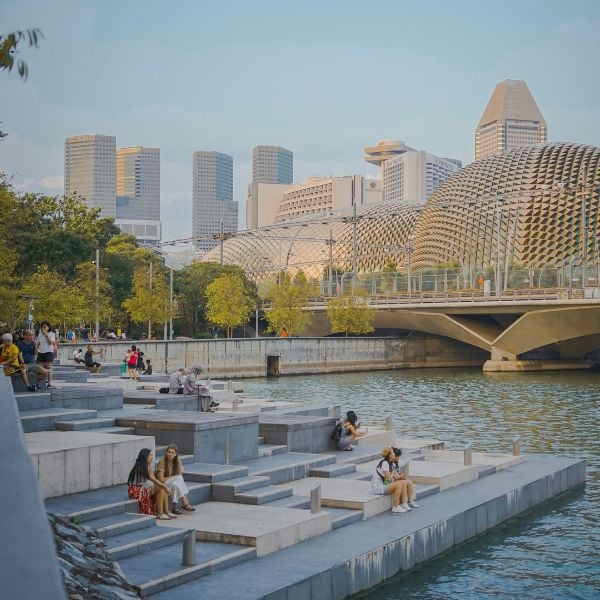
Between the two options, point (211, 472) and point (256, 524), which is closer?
point (256, 524)

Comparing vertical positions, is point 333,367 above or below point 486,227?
below

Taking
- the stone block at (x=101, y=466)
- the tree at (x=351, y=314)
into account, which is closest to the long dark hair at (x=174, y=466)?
the stone block at (x=101, y=466)

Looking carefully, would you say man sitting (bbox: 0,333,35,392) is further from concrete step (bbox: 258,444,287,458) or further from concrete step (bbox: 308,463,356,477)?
concrete step (bbox: 308,463,356,477)

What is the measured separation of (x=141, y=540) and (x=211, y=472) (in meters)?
2.77

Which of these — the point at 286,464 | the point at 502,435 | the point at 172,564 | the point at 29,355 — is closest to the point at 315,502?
the point at 172,564

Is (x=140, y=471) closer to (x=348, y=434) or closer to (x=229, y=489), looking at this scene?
(x=229, y=489)

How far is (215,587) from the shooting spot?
9938mm

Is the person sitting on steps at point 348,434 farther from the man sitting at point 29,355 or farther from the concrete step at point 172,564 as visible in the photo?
the concrete step at point 172,564

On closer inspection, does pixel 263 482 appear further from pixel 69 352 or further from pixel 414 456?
pixel 69 352

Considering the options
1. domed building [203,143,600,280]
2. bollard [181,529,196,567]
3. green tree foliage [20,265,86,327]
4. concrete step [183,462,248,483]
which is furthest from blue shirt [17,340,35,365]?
domed building [203,143,600,280]

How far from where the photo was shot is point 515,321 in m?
62.0

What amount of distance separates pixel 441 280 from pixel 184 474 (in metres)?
55.0

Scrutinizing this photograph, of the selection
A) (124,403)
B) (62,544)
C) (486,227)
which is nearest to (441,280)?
(486,227)

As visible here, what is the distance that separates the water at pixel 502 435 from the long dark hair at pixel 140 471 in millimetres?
3030
